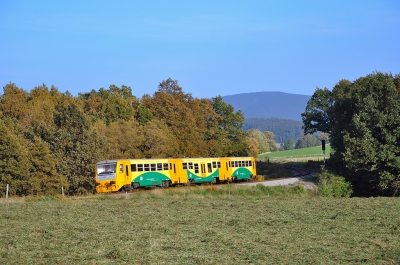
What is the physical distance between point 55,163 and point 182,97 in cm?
3788

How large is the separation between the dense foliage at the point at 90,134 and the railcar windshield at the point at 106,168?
1234 cm

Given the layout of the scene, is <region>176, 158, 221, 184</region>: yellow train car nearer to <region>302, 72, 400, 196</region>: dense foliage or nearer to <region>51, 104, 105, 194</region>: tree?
<region>302, 72, 400, 196</region>: dense foliage

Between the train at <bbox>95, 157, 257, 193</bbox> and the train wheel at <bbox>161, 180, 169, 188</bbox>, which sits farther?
the train wheel at <bbox>161, 180, 169, 188</bbox>

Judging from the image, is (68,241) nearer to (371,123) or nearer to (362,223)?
(362,223)

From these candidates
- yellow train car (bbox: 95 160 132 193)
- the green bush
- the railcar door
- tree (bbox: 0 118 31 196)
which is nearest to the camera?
yellow train car (bbox: 95 160 132 193)

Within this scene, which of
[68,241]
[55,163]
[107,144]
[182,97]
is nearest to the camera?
[68,241]

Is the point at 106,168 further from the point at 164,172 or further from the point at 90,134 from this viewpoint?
the point at 90,134

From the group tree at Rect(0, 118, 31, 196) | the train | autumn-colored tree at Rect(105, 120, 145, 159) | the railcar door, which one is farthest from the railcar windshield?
autumn-colored tree at Rect(105, 120, 145, 159)

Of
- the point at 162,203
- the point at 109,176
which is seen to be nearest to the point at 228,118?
the point at 109,176

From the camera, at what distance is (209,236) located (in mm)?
17750

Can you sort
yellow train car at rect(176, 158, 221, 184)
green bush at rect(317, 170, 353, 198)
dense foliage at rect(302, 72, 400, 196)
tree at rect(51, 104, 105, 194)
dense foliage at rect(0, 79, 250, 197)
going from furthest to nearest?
tree at rect(51, 104, 105, 194)
dense foliage at rect(0, 79, 250, 197)
dense foliage at rect(302, 72, 400, 196)
yellow train car at rect(176, 158, 221, 184)
green bush at rect(317, 170, 353, 198)

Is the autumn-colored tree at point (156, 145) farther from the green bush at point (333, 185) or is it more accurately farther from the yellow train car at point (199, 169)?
the green bush at point (333, 185)

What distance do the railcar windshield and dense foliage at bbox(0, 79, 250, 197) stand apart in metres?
12.3

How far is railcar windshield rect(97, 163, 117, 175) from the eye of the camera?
1615 inches
